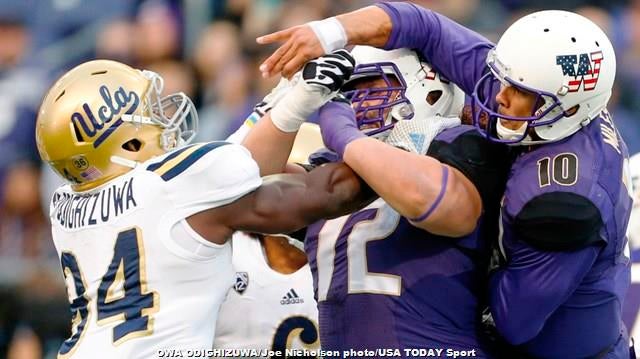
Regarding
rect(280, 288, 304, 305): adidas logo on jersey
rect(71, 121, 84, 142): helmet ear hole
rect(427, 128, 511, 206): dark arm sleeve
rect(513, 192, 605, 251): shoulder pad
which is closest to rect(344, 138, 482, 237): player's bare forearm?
rect(427, 128, 511, 206): dark arm sleeve

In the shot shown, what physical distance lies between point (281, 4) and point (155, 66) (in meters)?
0.84

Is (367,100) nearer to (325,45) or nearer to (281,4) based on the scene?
(325,45)

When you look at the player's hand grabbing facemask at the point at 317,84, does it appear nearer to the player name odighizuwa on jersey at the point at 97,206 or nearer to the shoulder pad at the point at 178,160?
the shoulder pad at the point at 178,160

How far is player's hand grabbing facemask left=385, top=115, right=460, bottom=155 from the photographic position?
403cm

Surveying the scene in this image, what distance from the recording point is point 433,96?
427cm

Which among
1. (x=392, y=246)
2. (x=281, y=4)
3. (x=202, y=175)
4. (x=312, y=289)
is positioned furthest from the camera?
(x=281, y=4)

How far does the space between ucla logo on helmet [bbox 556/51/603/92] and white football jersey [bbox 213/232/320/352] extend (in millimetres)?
1366

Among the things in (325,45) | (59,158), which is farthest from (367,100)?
(59,158)

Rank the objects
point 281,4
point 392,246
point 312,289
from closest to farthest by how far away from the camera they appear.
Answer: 1. point 392,246
2. point 312,289
3. point 281,4

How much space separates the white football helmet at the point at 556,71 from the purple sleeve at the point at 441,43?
271 millimetres

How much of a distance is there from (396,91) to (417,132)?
173mm

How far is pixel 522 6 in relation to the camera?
7.86m

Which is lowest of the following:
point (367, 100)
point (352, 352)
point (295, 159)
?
point (352, 352)

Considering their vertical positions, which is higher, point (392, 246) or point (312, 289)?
point (392, 246)
